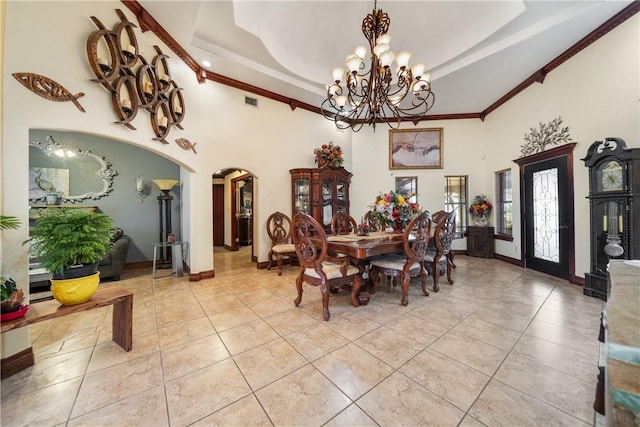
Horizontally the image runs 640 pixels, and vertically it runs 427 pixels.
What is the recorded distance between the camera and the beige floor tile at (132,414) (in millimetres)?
1228

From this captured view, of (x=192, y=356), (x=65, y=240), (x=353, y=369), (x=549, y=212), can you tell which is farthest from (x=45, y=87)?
(x=549, y=212)

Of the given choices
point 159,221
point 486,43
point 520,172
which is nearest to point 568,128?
point 520,172

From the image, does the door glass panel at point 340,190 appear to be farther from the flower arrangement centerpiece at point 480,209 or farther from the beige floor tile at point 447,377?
the beige floor tile at point 447,377

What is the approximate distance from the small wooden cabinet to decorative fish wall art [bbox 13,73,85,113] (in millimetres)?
6819

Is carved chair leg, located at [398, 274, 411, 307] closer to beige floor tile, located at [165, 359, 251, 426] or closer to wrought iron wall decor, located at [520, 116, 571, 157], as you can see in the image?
beige floor tile, located at [165, 359, 251, 426]

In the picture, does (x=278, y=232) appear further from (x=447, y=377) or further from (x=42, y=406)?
(x=447, y=377)

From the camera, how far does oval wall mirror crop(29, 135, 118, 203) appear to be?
3908 millimetres

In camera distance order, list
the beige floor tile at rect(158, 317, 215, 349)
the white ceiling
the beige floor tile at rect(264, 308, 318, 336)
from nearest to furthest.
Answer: the beige floor tile at rect(158, 317, 215, 349)
the beige floor tile at rect(264, 308, 318, 336)
the white ceiling

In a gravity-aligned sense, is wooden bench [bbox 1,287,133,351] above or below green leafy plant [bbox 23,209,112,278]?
below

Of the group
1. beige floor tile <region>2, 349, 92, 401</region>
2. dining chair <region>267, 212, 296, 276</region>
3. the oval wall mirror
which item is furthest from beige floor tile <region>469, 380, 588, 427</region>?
the oval wall mirror

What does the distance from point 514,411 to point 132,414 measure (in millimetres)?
2113

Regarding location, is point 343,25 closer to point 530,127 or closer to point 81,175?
point 530,127

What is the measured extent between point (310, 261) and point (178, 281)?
260 cm

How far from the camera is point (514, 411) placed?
1.27 meters
